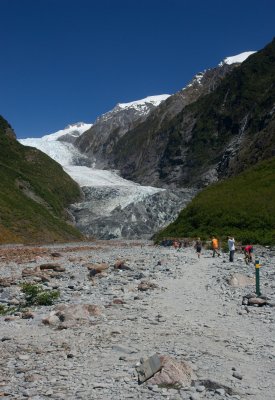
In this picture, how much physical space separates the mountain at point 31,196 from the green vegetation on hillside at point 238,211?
27.7 m

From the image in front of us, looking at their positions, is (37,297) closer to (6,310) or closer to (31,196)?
(6,310)

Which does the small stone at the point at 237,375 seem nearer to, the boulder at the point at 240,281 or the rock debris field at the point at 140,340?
the rock debris field at the point at 140,340

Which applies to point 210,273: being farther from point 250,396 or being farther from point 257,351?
point 250,396

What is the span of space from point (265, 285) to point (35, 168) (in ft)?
403

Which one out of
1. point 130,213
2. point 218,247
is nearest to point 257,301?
point 218,247

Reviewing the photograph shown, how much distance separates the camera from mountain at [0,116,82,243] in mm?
73375

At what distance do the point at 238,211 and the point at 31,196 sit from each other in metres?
65.7

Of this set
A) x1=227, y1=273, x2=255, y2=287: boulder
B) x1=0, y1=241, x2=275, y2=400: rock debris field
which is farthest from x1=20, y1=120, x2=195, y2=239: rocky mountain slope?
x1=0, y1=241, x2=275, y2=400: rock debris field

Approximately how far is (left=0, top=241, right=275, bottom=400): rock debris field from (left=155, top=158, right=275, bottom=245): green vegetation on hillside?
70.4ft

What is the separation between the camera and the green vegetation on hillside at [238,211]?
42.2m

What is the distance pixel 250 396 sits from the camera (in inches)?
340

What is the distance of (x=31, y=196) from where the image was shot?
10188 centimetres

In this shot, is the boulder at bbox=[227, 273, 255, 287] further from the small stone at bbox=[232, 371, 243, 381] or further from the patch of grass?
the small stone at bbox=[232, 371, 243, 381]

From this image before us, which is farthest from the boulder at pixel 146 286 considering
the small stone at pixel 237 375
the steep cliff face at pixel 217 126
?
the steep cliff face at pixel 217 126
